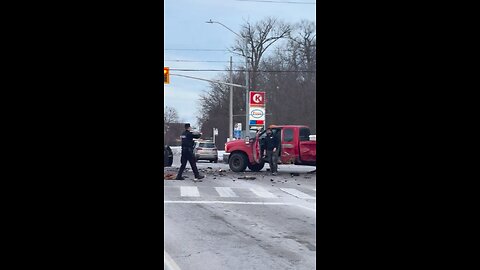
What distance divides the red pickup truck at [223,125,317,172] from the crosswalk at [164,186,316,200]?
4.03 meters

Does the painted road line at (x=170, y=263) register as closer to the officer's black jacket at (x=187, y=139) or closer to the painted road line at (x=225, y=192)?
the painted road line at (x=225, y=192)

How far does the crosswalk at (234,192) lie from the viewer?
1216 centimetres

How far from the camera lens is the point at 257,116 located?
2538 centimetres

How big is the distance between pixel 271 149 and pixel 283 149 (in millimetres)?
771

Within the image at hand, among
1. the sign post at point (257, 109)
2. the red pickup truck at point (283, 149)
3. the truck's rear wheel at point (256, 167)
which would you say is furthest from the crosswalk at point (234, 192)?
the sign post at point (257, 109)

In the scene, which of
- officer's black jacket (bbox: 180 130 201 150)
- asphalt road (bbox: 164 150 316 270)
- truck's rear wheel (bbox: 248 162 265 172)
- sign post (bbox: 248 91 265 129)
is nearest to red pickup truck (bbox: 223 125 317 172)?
truck's rear wheel (bbox: 248 162 265 172)

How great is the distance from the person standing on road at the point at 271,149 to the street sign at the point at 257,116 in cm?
705

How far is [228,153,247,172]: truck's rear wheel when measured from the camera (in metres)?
18.6

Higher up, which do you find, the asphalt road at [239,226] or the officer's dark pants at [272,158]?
the officer's dark pants at [272,158]

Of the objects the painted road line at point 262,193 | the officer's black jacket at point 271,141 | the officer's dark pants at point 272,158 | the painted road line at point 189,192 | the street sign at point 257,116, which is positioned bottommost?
the painted road line at point 262,193

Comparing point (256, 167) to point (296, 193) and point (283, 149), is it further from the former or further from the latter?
point (296, 193)
